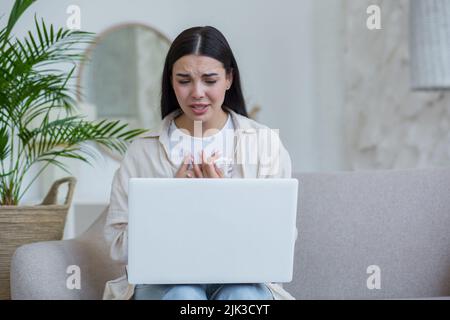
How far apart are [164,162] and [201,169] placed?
24 centimetres

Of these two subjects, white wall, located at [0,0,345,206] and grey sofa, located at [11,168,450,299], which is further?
white wall, located at [0,0,345,206]

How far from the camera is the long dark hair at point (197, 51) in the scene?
1.99 metres

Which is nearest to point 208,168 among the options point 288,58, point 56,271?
point 56,271

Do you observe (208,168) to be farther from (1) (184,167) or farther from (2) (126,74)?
(2) (126,74)

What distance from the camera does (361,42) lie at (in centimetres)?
399

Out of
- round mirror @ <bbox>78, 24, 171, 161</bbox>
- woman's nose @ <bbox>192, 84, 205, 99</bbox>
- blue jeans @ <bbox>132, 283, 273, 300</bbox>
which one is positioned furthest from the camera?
round mirror @ <bbox>78, 24, 171, 161</bbox>

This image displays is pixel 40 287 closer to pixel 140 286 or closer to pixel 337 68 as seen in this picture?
pixel 140 286

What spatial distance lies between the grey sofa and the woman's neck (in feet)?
1.40

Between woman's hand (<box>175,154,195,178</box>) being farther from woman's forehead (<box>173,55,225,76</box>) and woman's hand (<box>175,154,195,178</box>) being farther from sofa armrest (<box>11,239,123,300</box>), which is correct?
sofa armrest (<box>11,239,123,300</box>)

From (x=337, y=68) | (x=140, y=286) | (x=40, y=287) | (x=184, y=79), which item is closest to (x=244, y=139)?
(x=184, y=79)

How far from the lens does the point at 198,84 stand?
1.97 meters

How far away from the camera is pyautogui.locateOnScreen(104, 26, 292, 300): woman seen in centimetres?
198

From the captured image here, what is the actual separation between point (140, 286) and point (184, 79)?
0.54 meters

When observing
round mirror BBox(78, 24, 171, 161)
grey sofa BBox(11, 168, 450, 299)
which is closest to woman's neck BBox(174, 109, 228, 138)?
grey sofa BBox(11, 168, 450, 299)
